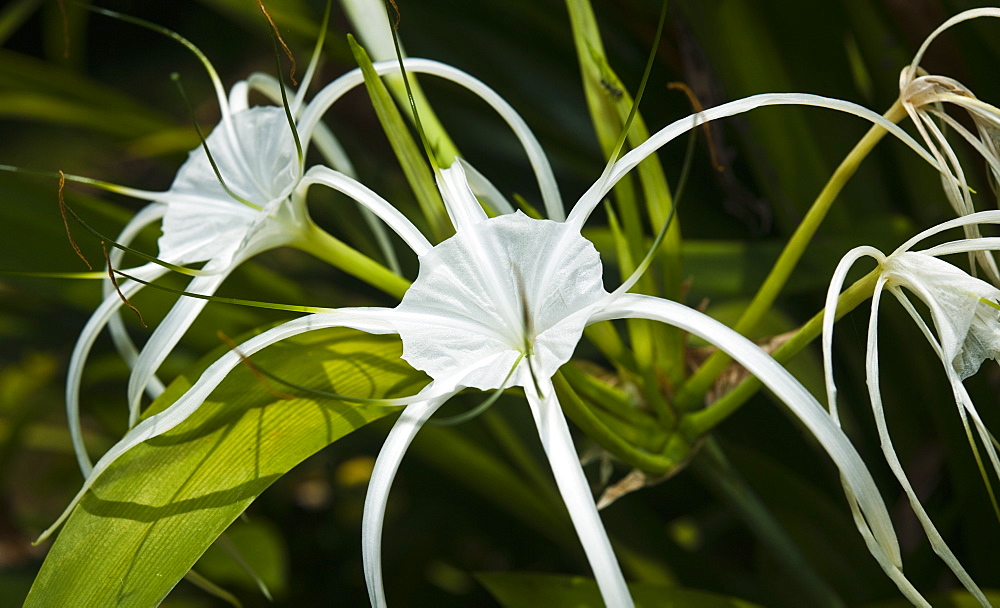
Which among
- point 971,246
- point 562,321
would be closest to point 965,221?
point 971,246

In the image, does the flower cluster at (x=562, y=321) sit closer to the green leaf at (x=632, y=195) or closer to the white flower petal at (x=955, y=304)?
the white flower petal at (x=955, y=304)

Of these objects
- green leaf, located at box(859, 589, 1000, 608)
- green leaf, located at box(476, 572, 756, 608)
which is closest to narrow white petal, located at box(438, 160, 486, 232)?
green leaf, located at box(476, 572, 756, 608)

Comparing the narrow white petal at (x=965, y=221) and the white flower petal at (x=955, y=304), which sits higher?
the narrow white petal at (x=965, y=221)

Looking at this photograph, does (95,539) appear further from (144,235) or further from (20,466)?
(20,466)

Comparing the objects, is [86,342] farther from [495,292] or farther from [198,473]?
[495,292]

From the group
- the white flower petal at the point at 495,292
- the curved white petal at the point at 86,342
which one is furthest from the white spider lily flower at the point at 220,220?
the white flower petal at the point at 495,292

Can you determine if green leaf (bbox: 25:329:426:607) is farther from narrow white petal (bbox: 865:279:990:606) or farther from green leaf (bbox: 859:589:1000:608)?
green leaf (bbox: 859:589:1000:608)
